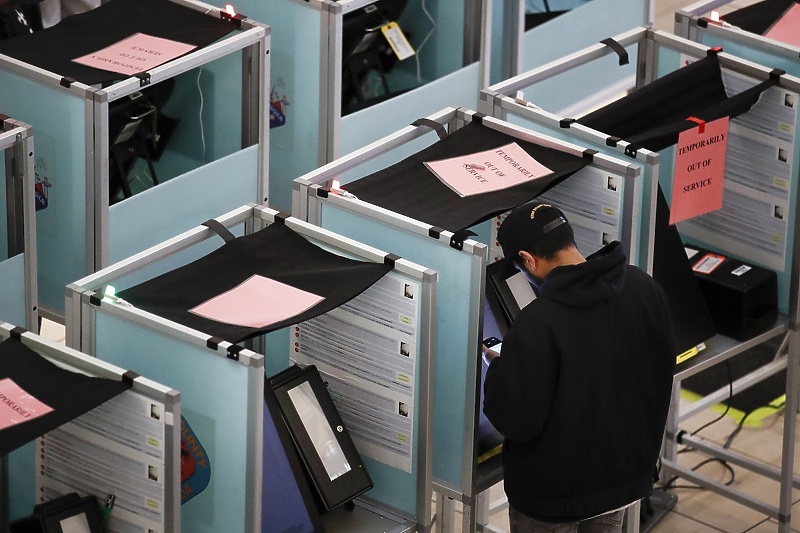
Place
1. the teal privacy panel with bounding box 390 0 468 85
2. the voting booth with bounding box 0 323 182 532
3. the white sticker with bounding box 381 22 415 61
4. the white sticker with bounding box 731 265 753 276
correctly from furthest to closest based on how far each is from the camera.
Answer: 1. the teal privacy panel with bounding box 390 0 468 85
2. the white sticker with bounding box 381 22 415 61
3. the white sticker with bounding box 731 265 753 276
4. the voting booth with bounding box 0 323 182 532

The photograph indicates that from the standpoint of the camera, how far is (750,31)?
482 centimetres

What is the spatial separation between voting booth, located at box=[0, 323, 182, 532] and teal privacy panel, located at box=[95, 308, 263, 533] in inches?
6.1

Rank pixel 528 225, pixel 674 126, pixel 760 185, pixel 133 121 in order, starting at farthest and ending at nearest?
pixel 133 121 < pixel 760 185 < pixel 674 126 < pixel 528 225

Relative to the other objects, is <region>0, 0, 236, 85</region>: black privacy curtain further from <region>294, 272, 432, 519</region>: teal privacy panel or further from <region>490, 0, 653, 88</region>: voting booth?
<region>490, 0, 653, 88</region>: voting booth

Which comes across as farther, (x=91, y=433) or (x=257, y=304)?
(x=257, y=304)

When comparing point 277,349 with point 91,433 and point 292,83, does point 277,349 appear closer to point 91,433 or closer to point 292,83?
point 91,433

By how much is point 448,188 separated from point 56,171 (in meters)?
1.18

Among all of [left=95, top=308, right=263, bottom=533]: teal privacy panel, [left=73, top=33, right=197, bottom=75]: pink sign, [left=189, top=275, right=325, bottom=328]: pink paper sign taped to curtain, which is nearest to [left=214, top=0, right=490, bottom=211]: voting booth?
[left=73, top=33, right=197, bottom=75]: pink sign

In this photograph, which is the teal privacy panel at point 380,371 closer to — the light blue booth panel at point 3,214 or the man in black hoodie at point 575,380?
the man in black hoodie at point 575,380

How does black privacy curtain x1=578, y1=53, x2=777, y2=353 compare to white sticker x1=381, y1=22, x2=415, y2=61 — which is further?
white sticker x1=381, y1=22, x2=415, y2=61

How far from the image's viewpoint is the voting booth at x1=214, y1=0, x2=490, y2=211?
481 cm

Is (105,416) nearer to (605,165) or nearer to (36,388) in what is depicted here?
(36,388)

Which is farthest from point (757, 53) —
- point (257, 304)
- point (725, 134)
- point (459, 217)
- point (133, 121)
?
point (257, 304)

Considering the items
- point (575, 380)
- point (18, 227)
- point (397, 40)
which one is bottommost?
point (575, 380)
